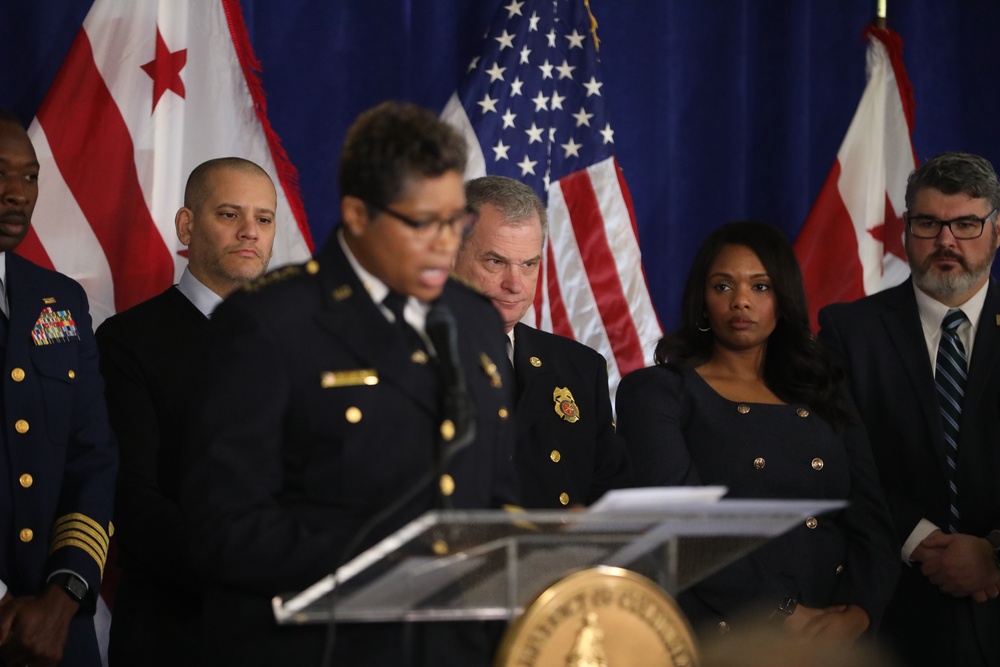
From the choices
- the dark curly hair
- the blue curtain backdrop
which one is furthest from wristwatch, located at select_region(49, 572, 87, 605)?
the blue curtain backdrop

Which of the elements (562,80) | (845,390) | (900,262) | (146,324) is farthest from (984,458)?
(146,324)

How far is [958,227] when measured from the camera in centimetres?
342

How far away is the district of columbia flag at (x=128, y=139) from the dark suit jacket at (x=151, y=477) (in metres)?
0.59

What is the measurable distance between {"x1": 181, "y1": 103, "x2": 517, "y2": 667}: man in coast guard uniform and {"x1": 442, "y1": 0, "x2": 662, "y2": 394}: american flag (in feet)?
7.53

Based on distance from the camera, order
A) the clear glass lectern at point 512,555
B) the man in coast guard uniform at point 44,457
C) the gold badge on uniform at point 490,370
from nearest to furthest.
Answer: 1. the clear glass lectern at point 512,555
2. the gold badge on uniform at point 490,370
3. the man in coast guard uniform at point 44,457

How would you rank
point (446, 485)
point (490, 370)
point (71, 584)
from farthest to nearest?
point (71, 584), point (490, 370), point (446, 485)

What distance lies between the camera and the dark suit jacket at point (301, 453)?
1.73m

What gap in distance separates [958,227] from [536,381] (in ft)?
4.43

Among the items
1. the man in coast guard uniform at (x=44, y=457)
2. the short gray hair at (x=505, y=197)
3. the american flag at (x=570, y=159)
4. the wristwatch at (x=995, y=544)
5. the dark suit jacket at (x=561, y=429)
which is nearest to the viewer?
the man in coast guard uniform at (x=44, y=457)

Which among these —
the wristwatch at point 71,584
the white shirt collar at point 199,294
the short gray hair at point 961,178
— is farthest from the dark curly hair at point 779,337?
the wristwatch at point 71,584

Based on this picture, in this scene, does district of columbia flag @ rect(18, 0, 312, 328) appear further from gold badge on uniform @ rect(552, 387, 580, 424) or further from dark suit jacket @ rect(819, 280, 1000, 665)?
dark suit jacket @ rect(819, 280, 1000, 665)

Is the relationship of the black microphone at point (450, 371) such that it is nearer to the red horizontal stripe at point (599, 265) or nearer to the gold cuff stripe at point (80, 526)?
the gold cuff stripe at point (80, 526)

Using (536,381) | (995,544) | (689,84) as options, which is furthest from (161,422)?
(689,84)

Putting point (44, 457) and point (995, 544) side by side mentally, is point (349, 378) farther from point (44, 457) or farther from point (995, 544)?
point (995, 544)
